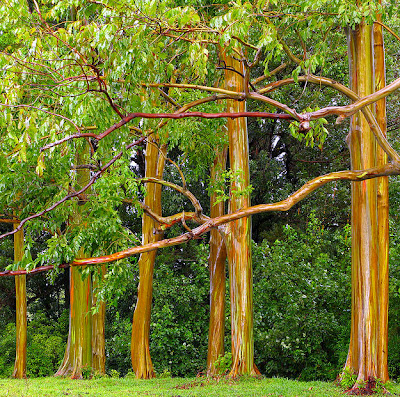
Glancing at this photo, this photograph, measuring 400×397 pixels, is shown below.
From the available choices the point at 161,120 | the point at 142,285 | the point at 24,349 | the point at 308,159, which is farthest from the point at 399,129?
the point at 24,349

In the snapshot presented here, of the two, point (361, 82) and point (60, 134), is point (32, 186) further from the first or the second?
point (361, 82)

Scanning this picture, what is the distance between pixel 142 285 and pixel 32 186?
6547mm

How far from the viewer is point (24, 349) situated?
1703 centimetres

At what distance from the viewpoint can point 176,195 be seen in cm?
1784

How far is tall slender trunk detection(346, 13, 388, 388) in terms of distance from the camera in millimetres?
9398

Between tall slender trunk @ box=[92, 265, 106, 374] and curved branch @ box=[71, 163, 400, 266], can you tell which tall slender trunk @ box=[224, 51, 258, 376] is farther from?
tall slender trunk @ box=[92, 265, 106, 374]

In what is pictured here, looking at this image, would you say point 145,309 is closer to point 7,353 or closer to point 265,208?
point 7,353

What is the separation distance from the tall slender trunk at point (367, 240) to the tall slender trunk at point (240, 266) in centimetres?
243

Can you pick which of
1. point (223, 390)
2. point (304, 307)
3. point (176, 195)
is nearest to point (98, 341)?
point (176, 195)

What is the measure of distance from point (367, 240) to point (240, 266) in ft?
10.4

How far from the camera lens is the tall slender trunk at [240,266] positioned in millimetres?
11539

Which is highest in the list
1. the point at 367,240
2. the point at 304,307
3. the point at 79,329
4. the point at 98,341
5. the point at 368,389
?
the point at 367,240

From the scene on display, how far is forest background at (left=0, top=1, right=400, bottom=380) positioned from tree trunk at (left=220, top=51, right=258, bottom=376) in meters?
0.63

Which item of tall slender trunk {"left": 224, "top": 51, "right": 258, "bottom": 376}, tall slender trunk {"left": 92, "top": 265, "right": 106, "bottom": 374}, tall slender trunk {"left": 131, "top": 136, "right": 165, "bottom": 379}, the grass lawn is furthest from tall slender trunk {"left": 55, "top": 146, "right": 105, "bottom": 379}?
tall slender trunk {"left": 224, "top": 51, "right": 258, "bottom": 376}
